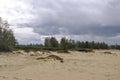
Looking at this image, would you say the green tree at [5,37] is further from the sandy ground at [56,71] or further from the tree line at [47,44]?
the sandy ground at [56,71]

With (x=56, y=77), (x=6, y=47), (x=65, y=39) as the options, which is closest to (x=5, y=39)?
(x=6, y=47)

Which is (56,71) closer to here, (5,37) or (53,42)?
(5,37)

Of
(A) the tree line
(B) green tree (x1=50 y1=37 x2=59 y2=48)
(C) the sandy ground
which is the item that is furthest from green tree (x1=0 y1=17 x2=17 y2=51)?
(B) green tree (x1=50 y1=37 x2=59 y2=48)

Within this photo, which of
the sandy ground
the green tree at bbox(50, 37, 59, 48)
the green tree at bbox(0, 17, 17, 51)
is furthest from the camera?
the green tree at bbox(50, 37, 59, 48)

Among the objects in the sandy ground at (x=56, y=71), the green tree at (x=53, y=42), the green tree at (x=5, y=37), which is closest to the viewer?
the sandy ground at (x=56, y=71)

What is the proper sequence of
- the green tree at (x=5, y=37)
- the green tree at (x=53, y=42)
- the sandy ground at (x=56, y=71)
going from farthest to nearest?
the green tree at (x=53, y=42), the green tree at (x=5, y=37), the sandy ground at (x=56, y=71)

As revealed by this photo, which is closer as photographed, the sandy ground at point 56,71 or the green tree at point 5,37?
the sandy ground at point 56,71

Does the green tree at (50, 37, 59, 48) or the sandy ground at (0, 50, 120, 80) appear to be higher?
the green tree at (50, 37, 59, 48)

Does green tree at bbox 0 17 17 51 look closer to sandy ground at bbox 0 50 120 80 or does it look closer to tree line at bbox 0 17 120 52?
tree line at bbox 0 17 120 52

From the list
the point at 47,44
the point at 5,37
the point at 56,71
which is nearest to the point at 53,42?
the point at 47,44

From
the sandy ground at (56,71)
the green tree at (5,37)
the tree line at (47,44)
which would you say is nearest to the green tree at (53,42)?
the tree line at (47,44)

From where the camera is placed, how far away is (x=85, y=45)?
116000mm

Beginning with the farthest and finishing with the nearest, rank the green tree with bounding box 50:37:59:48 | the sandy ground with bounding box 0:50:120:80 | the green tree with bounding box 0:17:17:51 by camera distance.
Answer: the green tree with bounding box 50:37:59:48, the green tree with bounding box 0:17:17:51, the sandy ground with bounding box 0:50:120:80

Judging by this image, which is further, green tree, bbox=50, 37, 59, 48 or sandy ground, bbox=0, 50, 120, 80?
green tree, bbox=50, 37, 59, 48
